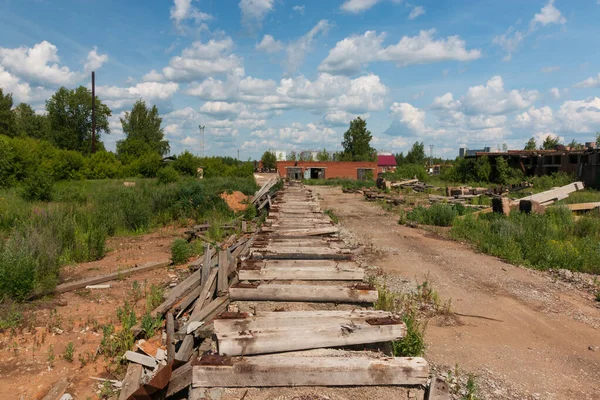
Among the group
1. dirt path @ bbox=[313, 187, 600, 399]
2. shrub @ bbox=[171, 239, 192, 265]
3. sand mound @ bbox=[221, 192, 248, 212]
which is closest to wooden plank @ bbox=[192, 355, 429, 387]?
dirt path @ bbox=[313, 187, 600, 399]

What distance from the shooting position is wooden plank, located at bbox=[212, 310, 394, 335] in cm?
309

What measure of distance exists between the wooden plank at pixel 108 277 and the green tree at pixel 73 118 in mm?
52053

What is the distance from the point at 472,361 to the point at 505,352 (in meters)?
0.59

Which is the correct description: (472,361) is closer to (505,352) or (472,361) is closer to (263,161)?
(505,352)

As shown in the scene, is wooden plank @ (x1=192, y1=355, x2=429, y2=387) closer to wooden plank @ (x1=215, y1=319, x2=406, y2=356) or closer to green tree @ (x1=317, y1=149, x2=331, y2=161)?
wooden plank @ (x1=215, y1=319, x2=406, y2=356)

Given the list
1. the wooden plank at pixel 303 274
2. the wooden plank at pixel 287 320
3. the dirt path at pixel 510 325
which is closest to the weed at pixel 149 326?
the wooden plank at pixel 303 274

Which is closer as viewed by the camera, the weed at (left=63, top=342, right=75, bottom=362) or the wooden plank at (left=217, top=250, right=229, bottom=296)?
the weed at (left=63, top=342, right=75, bottom=362)

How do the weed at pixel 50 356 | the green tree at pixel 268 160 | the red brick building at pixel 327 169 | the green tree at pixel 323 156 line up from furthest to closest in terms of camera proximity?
the green tree at pixel 323 156 → the green tree at pixel 268 160 → the red brick building at pixel 327 169 → the weed at pixel 50 356

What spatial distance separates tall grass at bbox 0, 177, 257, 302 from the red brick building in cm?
3094

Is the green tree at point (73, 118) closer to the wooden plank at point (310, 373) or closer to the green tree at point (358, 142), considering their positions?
the green tree at point (358, 142)

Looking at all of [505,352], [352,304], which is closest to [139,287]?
[352,304]

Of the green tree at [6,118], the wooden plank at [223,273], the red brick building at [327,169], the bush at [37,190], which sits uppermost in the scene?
the green tree at [6,118]

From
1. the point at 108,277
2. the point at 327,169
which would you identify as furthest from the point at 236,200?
the point at 327,169

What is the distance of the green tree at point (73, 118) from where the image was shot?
52.7 meters
